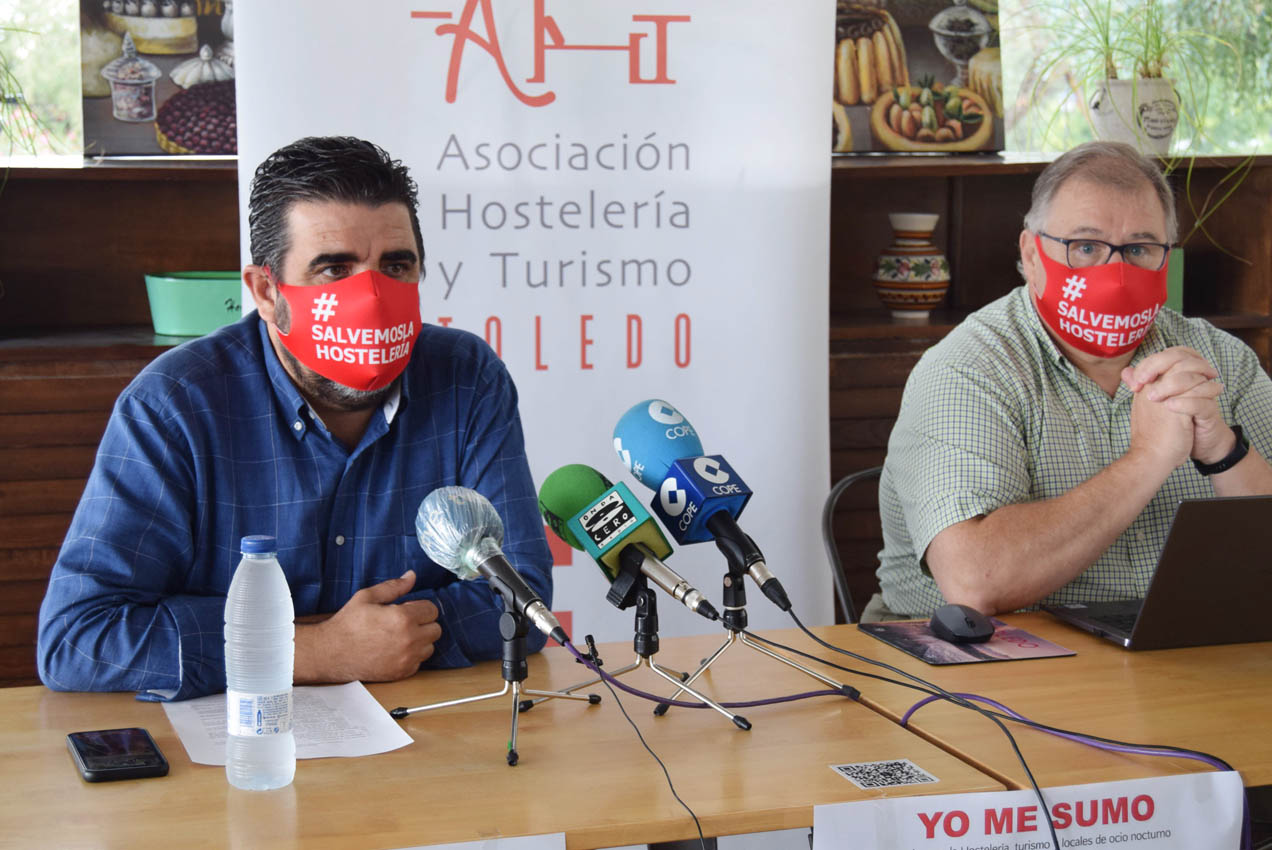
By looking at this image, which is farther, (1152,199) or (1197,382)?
(1152,199)

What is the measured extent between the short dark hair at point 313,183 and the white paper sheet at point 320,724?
67cm

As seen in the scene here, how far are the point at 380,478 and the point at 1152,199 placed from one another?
4.97ft

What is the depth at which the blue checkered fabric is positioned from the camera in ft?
5.82

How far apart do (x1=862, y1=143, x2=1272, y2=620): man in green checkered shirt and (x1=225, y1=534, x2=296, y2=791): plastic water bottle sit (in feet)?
3.93

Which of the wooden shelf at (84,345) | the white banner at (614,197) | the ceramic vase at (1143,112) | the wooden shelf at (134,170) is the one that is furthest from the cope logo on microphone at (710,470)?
the ceramic vase at (1143,112)

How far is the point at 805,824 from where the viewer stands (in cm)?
140

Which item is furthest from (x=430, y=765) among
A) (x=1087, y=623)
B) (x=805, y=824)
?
(x=1087, y=623)

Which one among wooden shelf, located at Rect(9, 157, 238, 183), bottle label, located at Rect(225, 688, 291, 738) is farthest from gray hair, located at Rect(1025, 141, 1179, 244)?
wooden shelf, located at Rect(9, 157, 238, 183)

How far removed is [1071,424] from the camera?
8.10ft

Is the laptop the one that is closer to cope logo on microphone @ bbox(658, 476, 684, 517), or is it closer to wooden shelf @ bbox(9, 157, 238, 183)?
cope logo on microphone @ bbox(658, 476, 684, 517)

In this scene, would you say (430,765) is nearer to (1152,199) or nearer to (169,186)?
(1152,199)

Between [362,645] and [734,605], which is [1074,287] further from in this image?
[362,645]

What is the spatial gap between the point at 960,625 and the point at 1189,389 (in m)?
0.63

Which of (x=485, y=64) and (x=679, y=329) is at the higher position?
(x=485, y=64)
